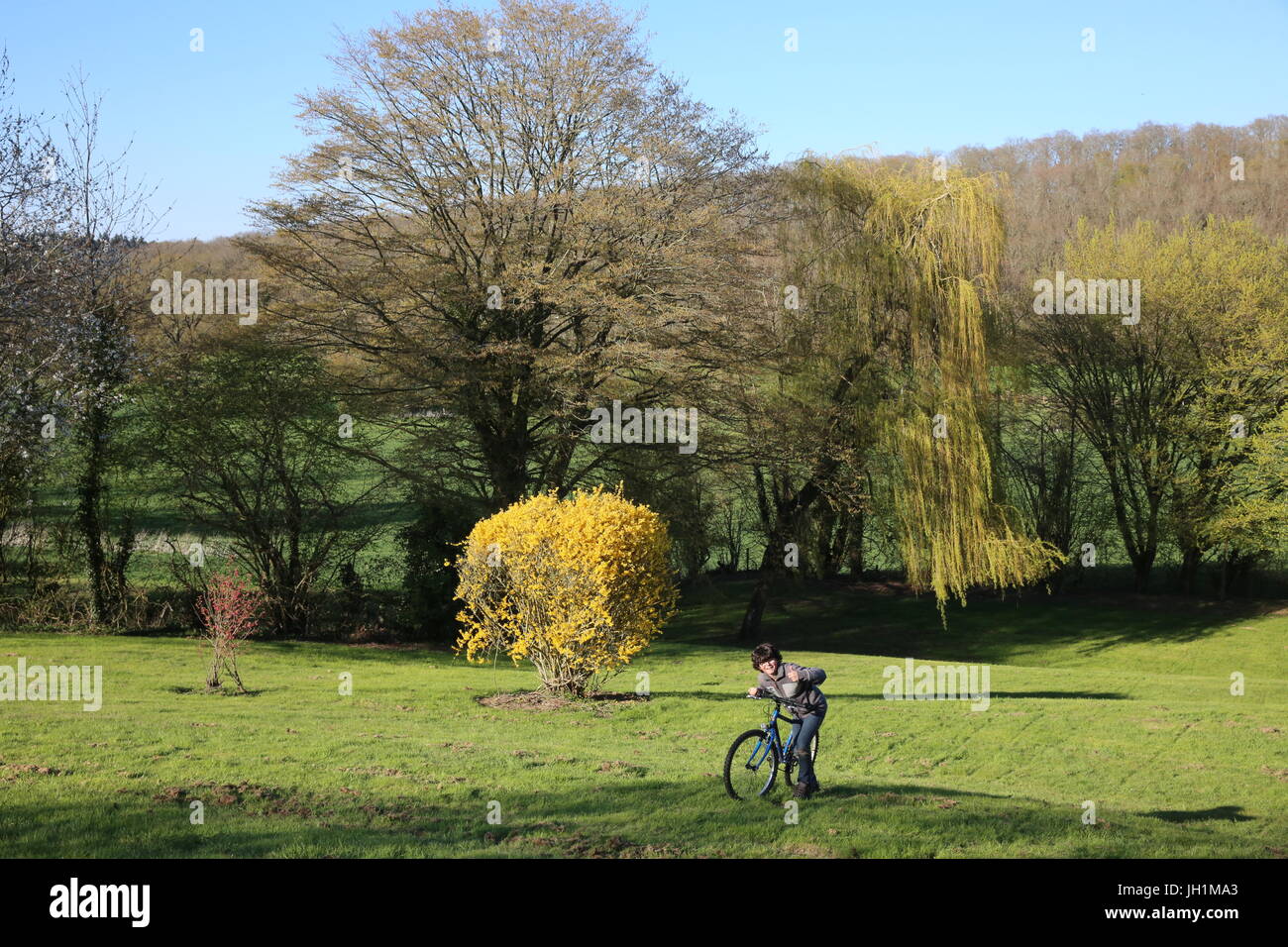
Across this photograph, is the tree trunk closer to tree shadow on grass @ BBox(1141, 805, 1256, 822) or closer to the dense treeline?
the dense treeline

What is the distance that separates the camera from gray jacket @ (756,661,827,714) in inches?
357

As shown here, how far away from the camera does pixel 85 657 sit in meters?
18.7

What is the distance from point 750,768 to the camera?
950 cm

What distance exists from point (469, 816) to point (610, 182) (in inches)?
780

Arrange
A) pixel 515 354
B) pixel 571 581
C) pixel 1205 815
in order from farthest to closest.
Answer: pixel 515 354
pixel 571 581
pixel 1205 815

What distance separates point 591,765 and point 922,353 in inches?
761

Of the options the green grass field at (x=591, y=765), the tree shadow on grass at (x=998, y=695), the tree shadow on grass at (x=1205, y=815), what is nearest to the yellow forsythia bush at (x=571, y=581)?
the green grass field at (x=591, y=765)

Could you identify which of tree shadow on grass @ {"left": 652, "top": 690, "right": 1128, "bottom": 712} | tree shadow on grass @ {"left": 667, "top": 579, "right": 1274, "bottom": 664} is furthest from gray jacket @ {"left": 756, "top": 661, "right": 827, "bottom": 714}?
tree shadow on grass @ {"left": 667, "top": 579, "right": 1274, "bottom": 664}

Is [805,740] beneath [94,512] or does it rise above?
beneath

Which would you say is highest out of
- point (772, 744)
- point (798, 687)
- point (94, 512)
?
point (94, 512)

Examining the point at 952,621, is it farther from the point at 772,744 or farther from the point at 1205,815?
the point at 772,744

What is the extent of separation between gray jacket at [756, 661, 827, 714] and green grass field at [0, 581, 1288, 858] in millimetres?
923

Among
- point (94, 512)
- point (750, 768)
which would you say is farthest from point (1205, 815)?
point (94, 512)

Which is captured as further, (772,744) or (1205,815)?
(1205,815)
